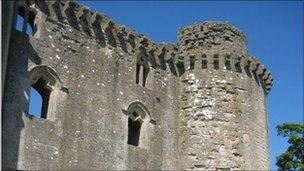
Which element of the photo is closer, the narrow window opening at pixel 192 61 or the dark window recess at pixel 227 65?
the dark window recess at pixel 227 65

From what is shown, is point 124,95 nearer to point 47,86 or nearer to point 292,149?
point 47,86

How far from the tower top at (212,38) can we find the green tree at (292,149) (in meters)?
4.81

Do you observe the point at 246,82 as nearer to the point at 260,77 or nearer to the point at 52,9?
the point at 260,77

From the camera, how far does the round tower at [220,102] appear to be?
16.8m

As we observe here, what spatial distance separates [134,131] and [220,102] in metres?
3.05

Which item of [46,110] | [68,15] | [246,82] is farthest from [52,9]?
[246,82]

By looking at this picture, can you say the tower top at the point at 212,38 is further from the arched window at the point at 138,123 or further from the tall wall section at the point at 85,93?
the arched window at the point at 138,123

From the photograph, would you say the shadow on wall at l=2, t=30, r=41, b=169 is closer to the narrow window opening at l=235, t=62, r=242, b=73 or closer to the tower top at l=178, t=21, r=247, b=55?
the tower top at l=178, t=21, r=247, b=55

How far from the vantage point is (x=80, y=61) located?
15289 mm

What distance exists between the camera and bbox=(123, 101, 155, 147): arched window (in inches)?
643

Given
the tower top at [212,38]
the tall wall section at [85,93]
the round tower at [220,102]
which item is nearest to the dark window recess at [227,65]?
the round tower at [220,102]

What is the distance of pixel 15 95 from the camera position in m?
13.2

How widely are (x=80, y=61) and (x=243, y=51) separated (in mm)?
6514

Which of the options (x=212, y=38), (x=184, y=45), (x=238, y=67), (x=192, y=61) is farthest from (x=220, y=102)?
(x=184, y=45)
